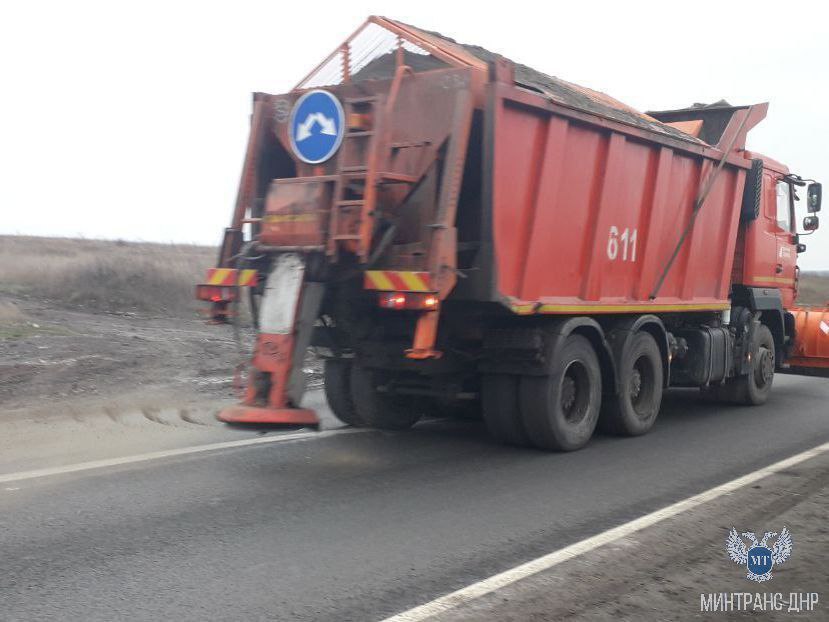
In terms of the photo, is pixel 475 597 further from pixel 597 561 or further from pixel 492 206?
pixel 492 206

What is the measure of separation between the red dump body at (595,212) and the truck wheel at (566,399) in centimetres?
45

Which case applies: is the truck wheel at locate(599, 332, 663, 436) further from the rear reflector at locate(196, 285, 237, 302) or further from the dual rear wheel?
the rear reflector at locate(196, 285, 237, 302)

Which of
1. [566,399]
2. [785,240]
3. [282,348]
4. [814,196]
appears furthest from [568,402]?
[814,196]

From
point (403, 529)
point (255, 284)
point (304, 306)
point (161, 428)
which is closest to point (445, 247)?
point (304, 306)

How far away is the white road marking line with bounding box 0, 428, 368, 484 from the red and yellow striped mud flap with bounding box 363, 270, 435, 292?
198 cm

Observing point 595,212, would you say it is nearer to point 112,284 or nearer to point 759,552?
point 759,552

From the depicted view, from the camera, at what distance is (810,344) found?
509 inches

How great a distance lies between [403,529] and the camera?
18.1 feet

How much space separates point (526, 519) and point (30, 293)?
1582 centimetres

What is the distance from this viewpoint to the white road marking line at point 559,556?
4.20 meters

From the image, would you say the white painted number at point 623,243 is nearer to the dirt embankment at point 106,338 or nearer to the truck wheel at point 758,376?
the truck wheel at point 758,376

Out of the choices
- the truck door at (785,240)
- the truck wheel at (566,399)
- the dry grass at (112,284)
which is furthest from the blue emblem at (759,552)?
the dry grass at (112,284)

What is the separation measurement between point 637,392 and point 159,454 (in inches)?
187

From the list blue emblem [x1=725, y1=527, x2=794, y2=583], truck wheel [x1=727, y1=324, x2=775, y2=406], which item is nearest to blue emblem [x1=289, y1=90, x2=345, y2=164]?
blue emblem [x1=725, y1=527, x2=794, y2=583]
